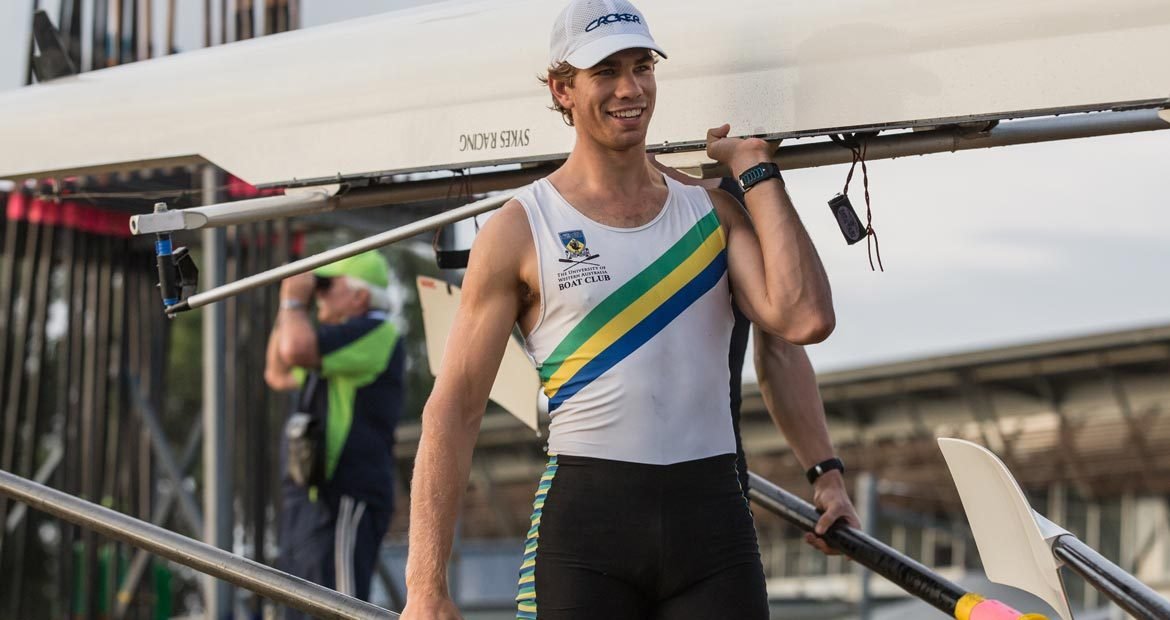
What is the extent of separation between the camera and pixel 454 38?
3225 millimetres

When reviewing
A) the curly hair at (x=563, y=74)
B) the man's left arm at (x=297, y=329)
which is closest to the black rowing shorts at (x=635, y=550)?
the curly hair at (x=563, y=74)

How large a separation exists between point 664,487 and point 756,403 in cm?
1273

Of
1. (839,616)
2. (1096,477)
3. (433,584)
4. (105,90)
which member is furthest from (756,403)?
(433,584)

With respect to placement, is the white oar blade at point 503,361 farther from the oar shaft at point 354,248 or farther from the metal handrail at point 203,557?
the metal handrail at point 203,557

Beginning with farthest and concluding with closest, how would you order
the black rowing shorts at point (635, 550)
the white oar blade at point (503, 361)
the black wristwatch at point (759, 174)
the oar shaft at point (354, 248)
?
the white oar blade at point (503, 361) → the oar shaft at point (354, 248) → the black wristwatch at point (759, 174) → the black rowing shorts at point (635, 550)

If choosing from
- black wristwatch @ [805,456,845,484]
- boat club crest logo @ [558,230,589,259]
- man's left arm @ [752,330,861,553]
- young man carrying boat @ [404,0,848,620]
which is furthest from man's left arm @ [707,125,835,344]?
black wristwatch @ [805,456,845,484]

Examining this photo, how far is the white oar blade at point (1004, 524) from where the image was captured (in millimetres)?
2715

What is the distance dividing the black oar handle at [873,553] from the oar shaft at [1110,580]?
24 centimetres

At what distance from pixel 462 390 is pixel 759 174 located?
2.02ft

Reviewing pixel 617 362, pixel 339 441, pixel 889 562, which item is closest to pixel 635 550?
pixel 617 362

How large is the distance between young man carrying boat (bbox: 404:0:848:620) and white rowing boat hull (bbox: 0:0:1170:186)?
291mm

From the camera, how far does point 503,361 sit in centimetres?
364

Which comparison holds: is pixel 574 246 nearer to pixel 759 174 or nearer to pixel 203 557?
pixel 759 174

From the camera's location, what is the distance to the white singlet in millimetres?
2559
